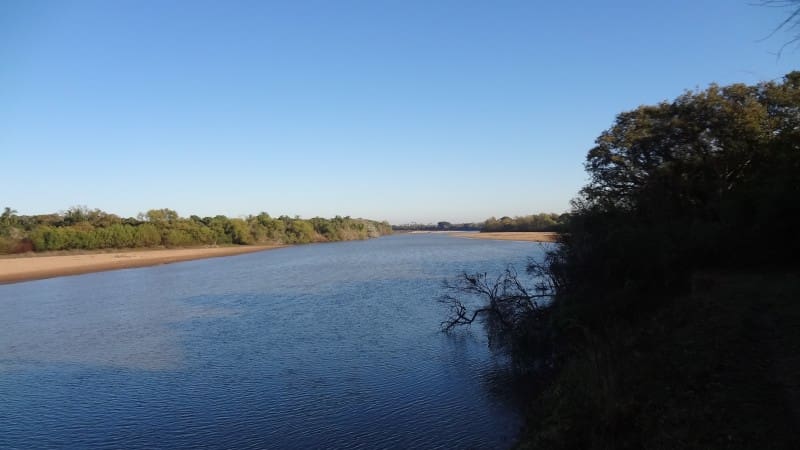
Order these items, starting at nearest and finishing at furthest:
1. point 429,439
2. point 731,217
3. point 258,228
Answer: point 429,439
point 731,217
point 258,228

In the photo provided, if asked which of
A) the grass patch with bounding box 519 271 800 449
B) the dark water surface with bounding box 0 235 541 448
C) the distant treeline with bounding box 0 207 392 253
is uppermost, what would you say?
the distant treeline with bounding box 0 207 392 253

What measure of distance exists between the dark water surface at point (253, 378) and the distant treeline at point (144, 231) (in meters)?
56.0

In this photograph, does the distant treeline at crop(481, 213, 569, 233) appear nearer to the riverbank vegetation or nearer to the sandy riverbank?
the sandy riverbank

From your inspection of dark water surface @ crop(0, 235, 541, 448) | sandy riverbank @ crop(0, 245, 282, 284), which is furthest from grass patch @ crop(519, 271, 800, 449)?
sandy riverbank @ crop(0, 245, 282, 284)

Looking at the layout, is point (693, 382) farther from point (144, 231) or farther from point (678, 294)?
point (144, 231)

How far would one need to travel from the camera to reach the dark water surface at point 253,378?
34.9ft

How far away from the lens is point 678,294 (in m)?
11.7

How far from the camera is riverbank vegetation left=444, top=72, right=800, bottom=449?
21.2ft

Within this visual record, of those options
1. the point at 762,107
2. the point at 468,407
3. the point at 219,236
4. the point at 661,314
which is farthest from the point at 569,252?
the point at 219,236

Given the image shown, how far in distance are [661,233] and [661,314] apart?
3.50 meters

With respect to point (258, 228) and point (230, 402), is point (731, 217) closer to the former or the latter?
point (230, 402)

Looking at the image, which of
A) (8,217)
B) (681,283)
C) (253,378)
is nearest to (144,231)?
(8,217)

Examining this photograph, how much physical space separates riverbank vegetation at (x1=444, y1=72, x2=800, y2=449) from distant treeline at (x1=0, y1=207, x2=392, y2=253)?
7774 centimetres

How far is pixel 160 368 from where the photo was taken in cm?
1583
